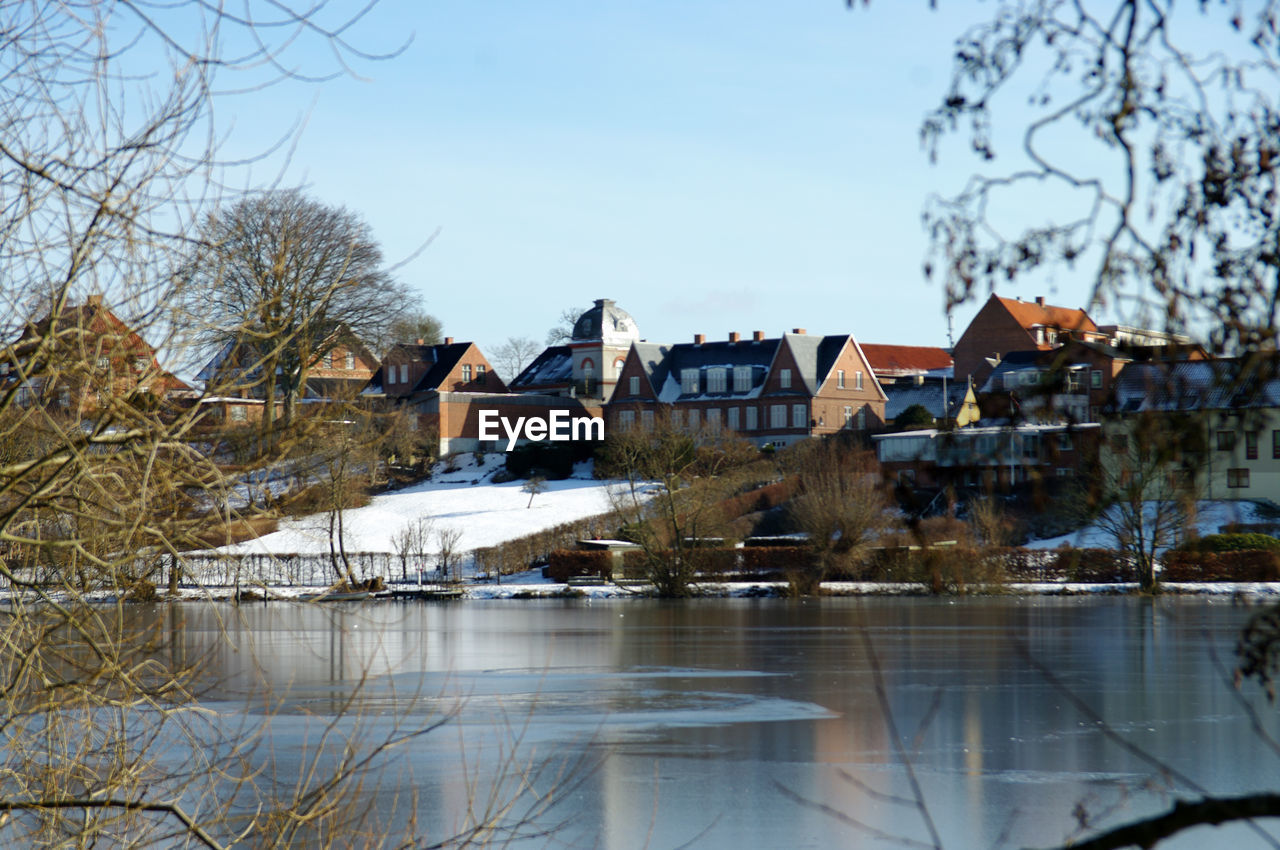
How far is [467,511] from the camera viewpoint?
5741 centimetres

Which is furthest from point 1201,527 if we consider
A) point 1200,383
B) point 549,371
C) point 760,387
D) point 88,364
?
point 549,371

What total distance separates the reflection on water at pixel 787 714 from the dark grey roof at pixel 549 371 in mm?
53331

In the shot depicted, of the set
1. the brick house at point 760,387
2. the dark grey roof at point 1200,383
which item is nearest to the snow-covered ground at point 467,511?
the brick house at point 760,387

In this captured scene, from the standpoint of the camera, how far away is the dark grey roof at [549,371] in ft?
284

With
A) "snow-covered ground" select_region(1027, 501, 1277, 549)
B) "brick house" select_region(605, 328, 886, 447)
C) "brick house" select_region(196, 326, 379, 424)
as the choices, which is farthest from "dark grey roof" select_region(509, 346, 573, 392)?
"brick house" select_region(196, 326, 379, 424)

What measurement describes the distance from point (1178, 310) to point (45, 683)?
5.22 meters

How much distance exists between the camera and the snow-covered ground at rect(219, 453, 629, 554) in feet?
172

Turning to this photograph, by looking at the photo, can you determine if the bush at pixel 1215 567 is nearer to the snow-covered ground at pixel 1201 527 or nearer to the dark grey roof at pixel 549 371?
the snow-covered ground at pixel 1201 527

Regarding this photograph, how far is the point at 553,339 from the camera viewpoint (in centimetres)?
10325

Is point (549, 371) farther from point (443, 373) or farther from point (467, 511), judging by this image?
point (467, 511)

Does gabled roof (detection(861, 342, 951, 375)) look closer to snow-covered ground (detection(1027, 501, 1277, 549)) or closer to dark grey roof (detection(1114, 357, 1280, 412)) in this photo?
snow-covered ground (detection(1027, 501, 1277, 549))

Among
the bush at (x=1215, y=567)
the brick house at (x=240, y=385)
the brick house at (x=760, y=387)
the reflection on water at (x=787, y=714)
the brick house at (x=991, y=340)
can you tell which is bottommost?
the reflection on water at (x=787, y=714)

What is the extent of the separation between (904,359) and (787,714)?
87867 millimetres

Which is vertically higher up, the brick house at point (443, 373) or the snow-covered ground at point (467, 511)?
the brick house at point (443, 373)
